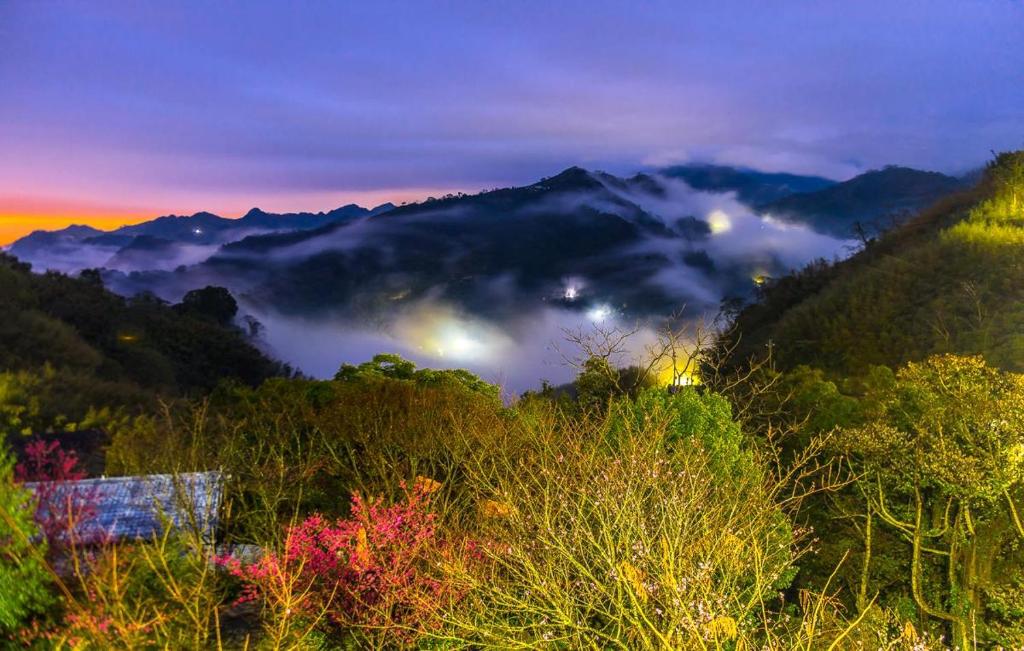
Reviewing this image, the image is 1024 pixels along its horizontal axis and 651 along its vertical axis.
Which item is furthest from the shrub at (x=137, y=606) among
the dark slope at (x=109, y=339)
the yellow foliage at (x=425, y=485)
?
the dark slope at (x=109, y=339)

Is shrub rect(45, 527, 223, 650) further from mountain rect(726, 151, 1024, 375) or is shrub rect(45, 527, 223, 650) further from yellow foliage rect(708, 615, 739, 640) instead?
mountain rect(726, 151, 1024, 375)

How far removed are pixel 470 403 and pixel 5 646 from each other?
19.2 metres

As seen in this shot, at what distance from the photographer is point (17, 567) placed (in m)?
11.2

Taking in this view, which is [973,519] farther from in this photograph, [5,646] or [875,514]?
[5,646]

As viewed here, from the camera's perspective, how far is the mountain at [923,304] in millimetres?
42812

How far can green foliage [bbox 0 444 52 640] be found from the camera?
425 inches

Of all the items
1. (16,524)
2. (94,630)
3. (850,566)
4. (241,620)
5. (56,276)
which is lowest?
(850,566)

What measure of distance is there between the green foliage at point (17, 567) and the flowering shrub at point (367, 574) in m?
3.74

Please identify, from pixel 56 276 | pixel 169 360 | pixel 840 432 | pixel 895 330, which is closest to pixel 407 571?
pixel 840 432

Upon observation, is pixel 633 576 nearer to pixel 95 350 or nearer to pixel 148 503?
pixel 148 503

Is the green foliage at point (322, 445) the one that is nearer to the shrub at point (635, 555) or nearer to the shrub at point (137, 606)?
the shrub at point (635, 555)

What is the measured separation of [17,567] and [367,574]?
704cm

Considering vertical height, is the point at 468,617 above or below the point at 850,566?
above

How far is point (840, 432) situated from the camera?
2373 cm
